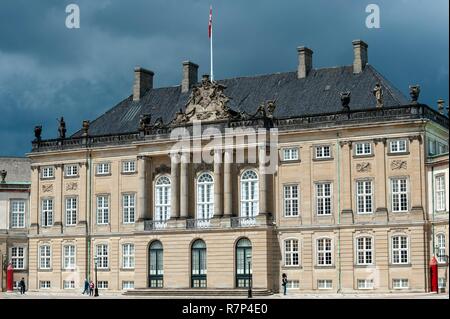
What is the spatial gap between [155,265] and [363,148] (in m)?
16.6

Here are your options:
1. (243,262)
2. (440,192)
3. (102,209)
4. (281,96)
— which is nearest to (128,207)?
(102,209)

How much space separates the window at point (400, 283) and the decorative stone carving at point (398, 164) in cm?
675

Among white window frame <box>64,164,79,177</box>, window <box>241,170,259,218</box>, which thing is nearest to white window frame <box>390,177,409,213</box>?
window <box>241,170,259,218</box>

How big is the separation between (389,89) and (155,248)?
1895 cm

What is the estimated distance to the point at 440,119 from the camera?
209 feet

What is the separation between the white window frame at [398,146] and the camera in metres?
61.5

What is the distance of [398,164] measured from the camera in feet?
202

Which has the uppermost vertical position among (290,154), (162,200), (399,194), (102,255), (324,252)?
(290,154)

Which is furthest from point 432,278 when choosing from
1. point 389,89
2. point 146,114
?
point 146,114

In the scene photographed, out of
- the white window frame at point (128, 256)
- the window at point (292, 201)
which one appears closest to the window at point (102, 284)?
the white window frame at point (128, 256)

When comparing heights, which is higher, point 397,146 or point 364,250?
point 397,146

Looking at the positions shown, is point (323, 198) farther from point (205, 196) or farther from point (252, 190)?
point (205, 196)

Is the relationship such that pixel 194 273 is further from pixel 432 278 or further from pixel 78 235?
pixel 432 278

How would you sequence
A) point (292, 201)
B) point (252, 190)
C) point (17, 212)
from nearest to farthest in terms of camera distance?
point (292, 201), point (252, 190), point (17, 212)
